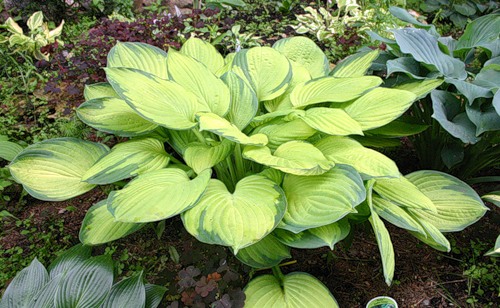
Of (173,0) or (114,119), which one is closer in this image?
(114,119)

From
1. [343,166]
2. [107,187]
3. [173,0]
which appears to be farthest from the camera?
[173,0]

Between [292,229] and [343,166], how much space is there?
24cm

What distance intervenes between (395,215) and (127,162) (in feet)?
2.77

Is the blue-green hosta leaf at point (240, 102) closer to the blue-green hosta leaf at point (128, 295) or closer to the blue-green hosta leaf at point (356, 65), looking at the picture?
the blue-green hosta leaf at point (356, 65)

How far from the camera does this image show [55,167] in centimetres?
140

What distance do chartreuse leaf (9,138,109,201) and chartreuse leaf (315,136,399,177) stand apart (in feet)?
2.56

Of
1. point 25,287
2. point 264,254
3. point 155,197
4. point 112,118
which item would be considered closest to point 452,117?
point 264,254

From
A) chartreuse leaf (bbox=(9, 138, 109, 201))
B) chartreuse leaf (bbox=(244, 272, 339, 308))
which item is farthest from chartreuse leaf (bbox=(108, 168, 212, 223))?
chartreuse leaf (bbox=(244, 272, 339, 308))

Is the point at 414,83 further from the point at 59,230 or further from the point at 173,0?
the point at 173,0

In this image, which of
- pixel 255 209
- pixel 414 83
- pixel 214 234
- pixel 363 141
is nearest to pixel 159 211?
pixel 214 234

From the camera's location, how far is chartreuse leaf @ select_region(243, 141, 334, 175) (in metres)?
1.19

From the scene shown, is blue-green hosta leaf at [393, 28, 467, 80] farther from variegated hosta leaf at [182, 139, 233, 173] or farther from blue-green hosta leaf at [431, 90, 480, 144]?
variegated hosta leaf at [182, 139, 233, 173]

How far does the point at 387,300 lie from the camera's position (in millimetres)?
1186

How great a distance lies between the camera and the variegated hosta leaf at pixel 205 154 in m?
1.34
